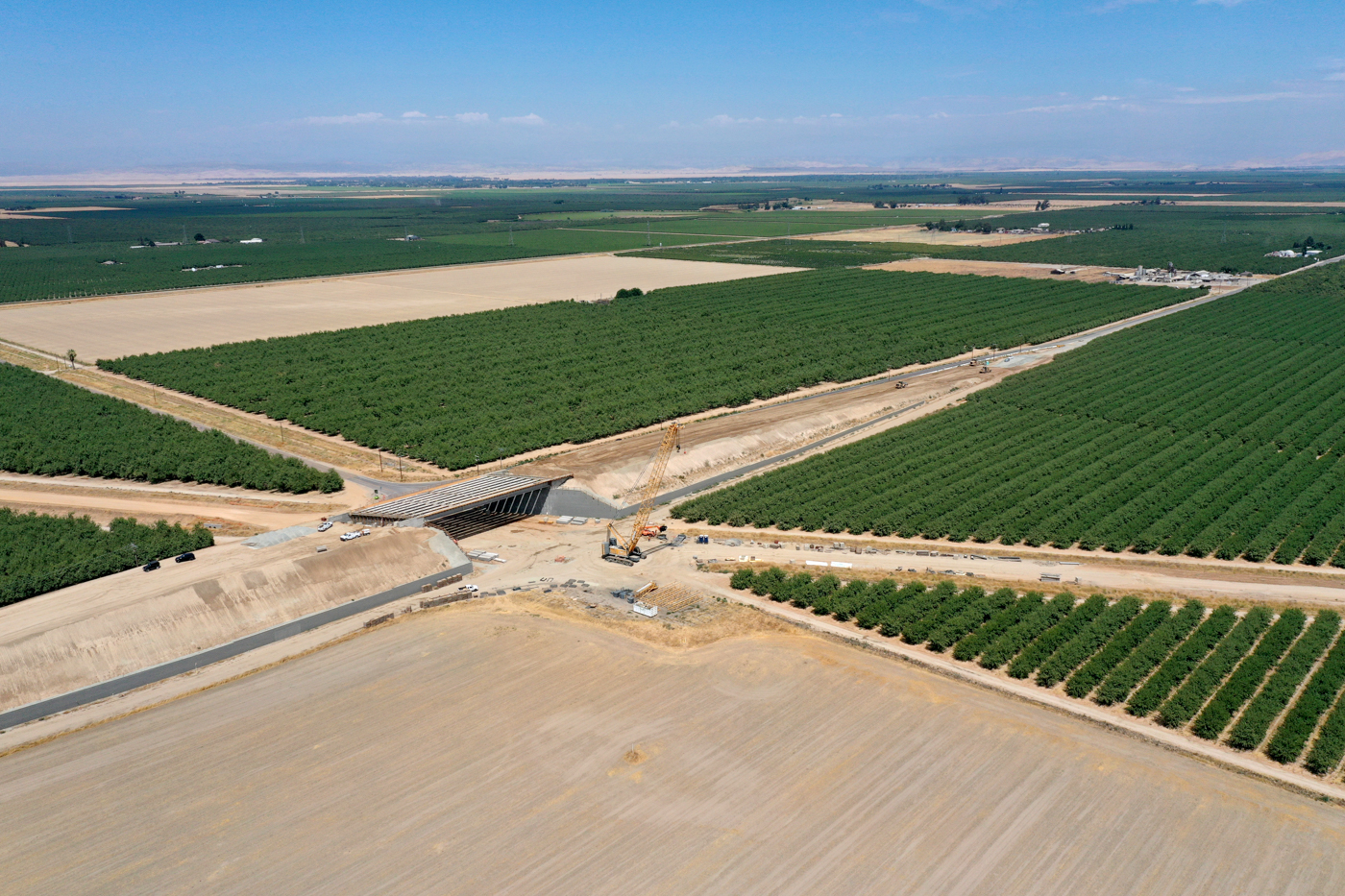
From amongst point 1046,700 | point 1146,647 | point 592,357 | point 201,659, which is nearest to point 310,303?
point 592,357

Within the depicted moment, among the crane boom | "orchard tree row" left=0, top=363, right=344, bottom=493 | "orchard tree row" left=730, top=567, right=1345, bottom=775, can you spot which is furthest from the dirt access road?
"orchard tree row" left=730, top=567, right=1345, bottom=775

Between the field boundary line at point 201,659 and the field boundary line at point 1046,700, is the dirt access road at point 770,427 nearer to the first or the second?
the field boundary line at point 201,659

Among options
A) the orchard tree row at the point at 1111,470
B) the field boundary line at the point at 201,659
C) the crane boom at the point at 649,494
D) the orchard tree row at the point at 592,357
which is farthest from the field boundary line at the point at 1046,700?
the orchard tree row at the point at 592,357

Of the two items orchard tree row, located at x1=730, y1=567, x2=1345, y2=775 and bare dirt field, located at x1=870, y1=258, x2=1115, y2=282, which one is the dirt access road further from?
bare dirt field, located at x1=870, y1=258, x2=1115, y2=282

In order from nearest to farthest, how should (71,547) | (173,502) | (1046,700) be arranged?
(1046,700) < (71,547) < (173,502)

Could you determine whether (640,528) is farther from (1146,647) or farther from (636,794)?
(1146,647)
